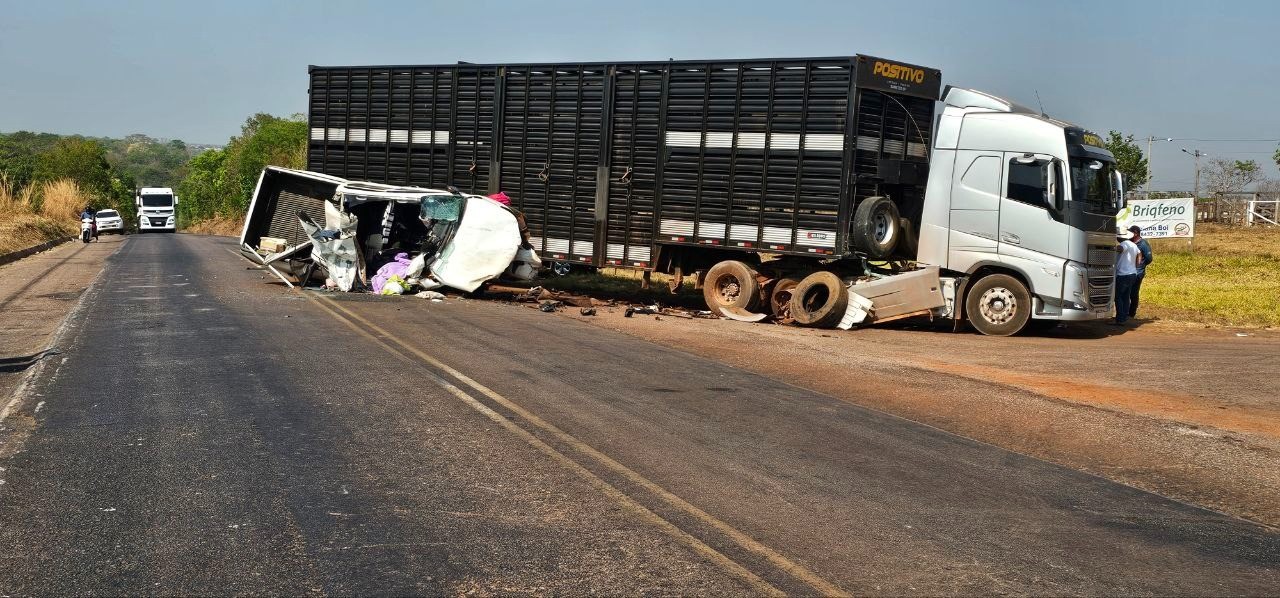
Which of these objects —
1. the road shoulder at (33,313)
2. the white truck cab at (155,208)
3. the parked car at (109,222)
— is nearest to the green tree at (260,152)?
the white truck cab at (155,208)

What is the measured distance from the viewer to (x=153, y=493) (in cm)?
617

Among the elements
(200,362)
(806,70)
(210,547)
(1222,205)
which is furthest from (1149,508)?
(1222,205)

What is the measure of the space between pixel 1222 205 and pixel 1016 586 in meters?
40.9

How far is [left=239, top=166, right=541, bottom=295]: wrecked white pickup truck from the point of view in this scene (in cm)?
1944

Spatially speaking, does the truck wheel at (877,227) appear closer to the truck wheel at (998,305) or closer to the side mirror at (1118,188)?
the truck wheel at (998,305)

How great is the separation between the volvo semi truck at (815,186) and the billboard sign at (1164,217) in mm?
17501

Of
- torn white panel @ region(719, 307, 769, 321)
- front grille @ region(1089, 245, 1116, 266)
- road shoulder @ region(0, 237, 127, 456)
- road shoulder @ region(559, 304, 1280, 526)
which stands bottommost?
road shoulder @ region(0, 237, 127, 456)

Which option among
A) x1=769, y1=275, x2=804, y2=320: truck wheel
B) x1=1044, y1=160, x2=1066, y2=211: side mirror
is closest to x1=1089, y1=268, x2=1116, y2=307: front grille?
x1=1044, y1=160, x2=1066, y2=211: side mirror

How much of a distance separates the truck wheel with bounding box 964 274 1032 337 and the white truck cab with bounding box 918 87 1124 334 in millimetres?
15

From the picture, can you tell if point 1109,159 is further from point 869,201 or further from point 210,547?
point 210,547

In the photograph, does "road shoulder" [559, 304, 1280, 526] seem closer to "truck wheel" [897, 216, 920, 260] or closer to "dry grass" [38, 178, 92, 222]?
"truck wheel" [897, 216, 920, 260]

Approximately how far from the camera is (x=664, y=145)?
18.4 metres

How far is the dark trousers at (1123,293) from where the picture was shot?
18.4 m

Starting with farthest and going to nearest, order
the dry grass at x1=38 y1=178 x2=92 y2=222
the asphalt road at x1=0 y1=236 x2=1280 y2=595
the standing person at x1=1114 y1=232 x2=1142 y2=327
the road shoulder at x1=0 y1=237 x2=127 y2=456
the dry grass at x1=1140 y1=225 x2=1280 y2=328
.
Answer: the dry grass at x1=38 y1=178 x2=92 y2=222, the dry grass at x1=1140 y1=225 x2=1280 y2=328, the standing person at x1=1114 y1=232 x2=1142 y2=327, the road shoulder at x1=0 y1=237 x2=127 y2=456, the asphalt road at x1=0 y1=236 x2=1280 y2=595
